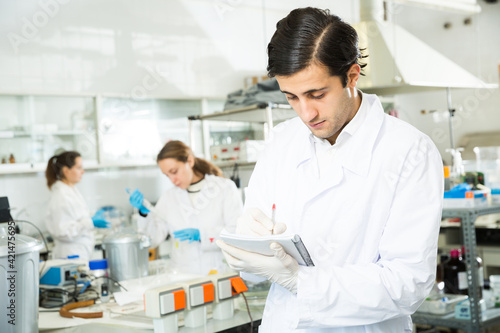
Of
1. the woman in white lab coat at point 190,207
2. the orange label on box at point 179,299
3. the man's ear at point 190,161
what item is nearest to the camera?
the orange label on box at point 179,299

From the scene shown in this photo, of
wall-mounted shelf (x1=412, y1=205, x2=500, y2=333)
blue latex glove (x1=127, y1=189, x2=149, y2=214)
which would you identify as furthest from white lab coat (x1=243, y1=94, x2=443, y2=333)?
blue latex glove (x1=127, y1=189, x2=149, y2=214)

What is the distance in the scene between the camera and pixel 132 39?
5.23 meters

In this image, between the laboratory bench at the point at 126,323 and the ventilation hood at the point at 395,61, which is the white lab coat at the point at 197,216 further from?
the ventilation hood at the point at 395,61

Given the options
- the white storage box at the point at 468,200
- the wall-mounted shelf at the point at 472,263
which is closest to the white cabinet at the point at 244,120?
the white storage box at the point at 468,200

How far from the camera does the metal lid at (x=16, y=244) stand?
5.36 feet

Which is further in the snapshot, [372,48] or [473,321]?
[372,48]

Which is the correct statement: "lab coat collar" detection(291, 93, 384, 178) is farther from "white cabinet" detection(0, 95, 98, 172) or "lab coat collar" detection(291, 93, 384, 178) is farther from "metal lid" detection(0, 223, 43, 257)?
"white cabinet" detection(0, 95, 98, 172)

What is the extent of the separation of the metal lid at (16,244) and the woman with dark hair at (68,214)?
234 centimetres

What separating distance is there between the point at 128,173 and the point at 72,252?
1.32 meters

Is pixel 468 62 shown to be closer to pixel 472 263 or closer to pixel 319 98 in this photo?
pixel 472 263

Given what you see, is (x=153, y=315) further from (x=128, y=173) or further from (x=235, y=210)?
(x=128, y=173)

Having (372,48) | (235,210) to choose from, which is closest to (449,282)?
(235,210)

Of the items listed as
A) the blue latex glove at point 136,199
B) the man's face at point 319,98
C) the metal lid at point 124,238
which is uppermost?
the man's face at point 319,98

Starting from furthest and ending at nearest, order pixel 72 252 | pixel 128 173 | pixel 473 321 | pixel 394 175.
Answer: pixel 128 173, pixel 72 252, pixel 473 321, pixel 394 175
